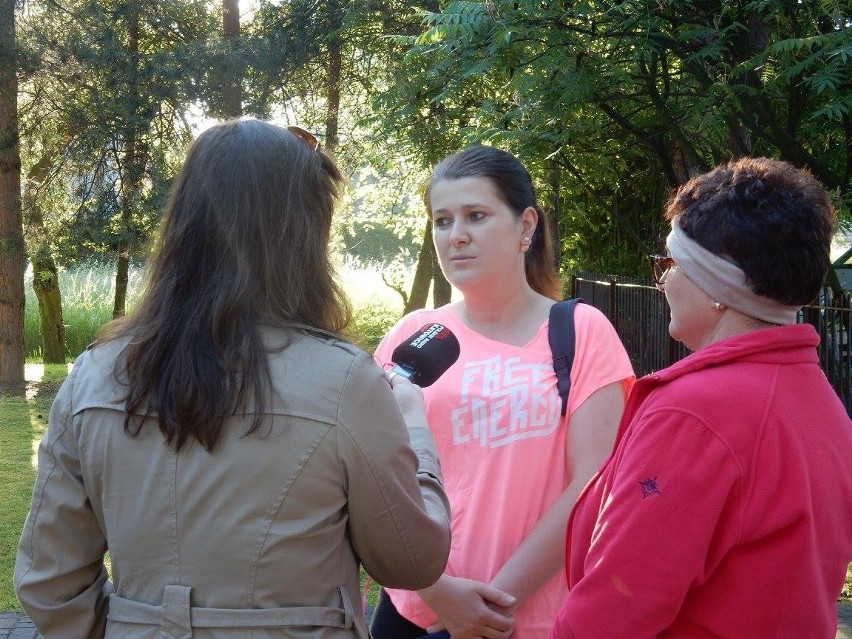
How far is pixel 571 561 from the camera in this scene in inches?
81.4

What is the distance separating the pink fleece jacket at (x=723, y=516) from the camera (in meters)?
1.79

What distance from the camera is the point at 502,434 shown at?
2.64 meters

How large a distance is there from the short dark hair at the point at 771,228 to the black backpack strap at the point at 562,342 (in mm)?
728

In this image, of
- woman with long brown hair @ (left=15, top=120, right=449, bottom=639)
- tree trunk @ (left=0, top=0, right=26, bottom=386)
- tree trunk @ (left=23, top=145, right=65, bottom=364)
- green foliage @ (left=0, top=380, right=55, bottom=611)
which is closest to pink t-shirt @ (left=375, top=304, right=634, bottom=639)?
woman with long brown hair @ (left=15, top=120, right=449, bottom=639)

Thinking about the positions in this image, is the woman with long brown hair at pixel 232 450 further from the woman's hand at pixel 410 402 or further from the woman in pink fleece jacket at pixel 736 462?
the woman in pink fleece jacket at pixel 736 462

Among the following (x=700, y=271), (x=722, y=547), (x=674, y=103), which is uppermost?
(x=674, y=103)

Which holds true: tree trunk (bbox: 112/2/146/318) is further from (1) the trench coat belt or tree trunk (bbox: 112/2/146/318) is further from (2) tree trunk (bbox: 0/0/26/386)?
(1) the trench coat belt

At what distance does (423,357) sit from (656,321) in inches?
344

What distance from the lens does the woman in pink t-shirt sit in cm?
256

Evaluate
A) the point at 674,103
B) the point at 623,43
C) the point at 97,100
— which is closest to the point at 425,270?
the point at 97,100

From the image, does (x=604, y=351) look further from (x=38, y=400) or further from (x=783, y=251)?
(x=38, y=400)

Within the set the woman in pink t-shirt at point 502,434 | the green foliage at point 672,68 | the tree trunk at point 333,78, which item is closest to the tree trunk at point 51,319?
the tree trunk at point 333,78

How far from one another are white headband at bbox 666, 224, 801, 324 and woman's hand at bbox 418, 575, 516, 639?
39.7 inches

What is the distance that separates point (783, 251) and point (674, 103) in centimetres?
796
